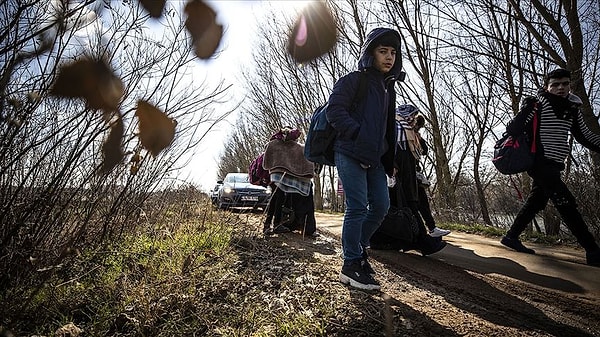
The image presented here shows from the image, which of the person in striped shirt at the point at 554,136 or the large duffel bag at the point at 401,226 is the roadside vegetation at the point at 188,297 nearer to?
the large duffel bag at the point at 401,226

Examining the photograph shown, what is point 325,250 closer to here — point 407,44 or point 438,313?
point 438,313

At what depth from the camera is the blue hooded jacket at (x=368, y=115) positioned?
7.97ft

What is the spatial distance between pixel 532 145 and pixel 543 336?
2476mm

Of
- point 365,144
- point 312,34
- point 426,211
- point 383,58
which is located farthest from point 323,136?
point 312,34

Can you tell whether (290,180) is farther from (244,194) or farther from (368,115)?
(244,194)

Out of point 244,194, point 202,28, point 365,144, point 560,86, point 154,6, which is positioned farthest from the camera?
point 244,194

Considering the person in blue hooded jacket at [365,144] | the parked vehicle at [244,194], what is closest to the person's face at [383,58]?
the person in blue hooded jacket at [365,144]

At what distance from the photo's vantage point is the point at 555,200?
3.47 m

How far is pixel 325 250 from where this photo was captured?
12.8 feet

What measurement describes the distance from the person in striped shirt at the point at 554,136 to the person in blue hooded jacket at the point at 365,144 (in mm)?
1928

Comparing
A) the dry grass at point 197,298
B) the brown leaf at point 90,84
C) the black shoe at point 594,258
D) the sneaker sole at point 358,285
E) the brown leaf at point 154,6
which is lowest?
the dry grass at point 197,298

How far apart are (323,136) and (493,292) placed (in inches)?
65.7

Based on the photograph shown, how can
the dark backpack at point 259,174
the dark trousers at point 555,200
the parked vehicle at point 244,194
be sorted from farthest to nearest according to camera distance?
1. the parked vehicle at point 244,194
2. the dark backpack at point 259,174
3. the dark trousers at point 555,200

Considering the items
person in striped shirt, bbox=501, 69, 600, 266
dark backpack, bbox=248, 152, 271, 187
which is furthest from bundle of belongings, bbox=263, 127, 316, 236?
person in striped shirt, bbox=501, 69, 600, 266
